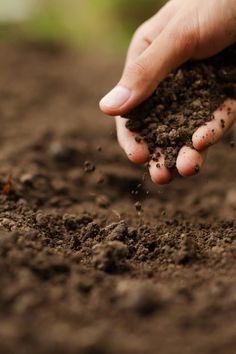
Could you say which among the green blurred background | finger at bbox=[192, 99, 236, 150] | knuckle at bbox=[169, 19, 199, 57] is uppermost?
the green blurred background

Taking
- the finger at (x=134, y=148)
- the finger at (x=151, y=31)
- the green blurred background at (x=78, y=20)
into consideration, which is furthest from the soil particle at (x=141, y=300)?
the green blurred background at (x=78, y=20)

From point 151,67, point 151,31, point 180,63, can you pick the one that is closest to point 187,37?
point 180,63

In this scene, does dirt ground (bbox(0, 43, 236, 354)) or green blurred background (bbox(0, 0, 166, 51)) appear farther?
green blurred background (bbox(0, 0, 166, 51))

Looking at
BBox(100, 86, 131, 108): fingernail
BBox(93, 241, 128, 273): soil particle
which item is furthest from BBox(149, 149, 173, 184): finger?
BBox(93, 241, 128, 273): soil particle

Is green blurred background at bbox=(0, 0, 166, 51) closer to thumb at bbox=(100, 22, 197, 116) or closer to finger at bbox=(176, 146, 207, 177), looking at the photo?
thumb at bbox=(100, 22, 197, 116)

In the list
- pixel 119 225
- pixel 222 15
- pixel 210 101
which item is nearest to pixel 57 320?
pixel 119 225

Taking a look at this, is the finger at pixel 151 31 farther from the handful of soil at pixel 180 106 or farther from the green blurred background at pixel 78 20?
the green blurred background at pixel 78 20

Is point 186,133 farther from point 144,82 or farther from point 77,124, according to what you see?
point 77,124

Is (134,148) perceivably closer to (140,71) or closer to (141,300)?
(140,71)
